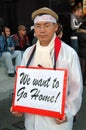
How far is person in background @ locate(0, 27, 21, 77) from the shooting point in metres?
7.94

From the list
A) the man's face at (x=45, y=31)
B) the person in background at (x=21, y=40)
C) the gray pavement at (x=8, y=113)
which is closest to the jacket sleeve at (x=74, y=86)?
the man's face at (x=45, y=31)

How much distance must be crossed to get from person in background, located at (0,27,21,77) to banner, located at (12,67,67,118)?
201 inches

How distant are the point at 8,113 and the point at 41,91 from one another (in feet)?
10.6

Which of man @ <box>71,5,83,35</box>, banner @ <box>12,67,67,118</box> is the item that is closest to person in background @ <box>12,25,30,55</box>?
man @ <box>71,5,83,35</box>

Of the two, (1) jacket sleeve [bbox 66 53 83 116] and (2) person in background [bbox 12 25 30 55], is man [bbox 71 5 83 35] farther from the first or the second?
(1) jacket sleeve [bbox 66 53 83 116]

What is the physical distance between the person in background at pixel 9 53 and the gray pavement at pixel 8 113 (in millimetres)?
226

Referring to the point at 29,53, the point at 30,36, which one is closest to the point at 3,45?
the point at 30,36

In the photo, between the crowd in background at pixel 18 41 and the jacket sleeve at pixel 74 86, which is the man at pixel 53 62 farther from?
the crowd in background at pixel 18 41

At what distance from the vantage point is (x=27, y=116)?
287cm

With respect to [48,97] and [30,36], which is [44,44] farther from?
[30,36]

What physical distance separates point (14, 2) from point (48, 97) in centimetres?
824

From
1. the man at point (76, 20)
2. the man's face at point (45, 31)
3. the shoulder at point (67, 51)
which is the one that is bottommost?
the shoulder at point (67, 51)

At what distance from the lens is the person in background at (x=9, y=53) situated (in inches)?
313

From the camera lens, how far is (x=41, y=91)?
2.74 m
